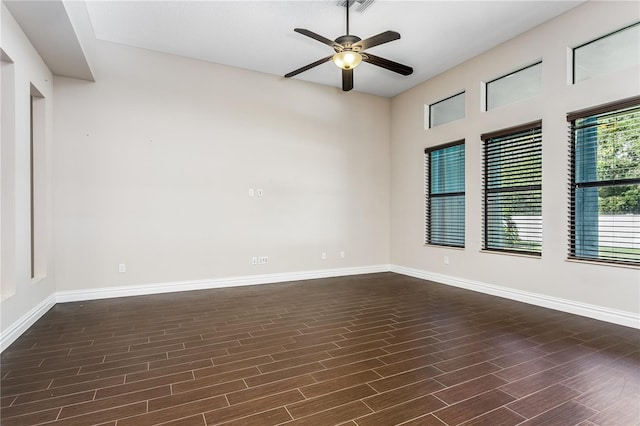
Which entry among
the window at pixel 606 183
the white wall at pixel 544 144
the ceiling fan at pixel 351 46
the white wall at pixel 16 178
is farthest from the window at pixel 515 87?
the white wall at pixel 16 178

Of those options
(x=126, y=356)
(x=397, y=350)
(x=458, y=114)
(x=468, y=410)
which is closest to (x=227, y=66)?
(x=458, y=114)

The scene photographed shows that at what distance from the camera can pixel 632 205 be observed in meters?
3.32

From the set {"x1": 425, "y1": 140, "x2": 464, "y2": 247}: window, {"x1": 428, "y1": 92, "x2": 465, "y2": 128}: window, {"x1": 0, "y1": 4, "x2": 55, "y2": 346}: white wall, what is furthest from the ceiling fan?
{"x1": 0, "y1": 4, "x2": 55, "y2": 346}: white wall

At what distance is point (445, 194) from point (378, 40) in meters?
3.06

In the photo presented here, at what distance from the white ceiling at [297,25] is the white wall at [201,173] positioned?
44 centimetres

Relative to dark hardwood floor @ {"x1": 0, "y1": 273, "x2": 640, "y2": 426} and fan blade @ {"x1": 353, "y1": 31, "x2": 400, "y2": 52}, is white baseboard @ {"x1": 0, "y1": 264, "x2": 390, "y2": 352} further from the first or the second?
fan blade @ {"x1": 353, "y1": 31, "x2": 400, "y2": 52}

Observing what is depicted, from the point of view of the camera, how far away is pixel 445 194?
18.0ft

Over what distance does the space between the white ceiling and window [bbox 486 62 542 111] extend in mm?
492

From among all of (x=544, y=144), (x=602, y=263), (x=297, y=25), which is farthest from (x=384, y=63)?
(x=602, y=263)

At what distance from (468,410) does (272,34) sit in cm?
443

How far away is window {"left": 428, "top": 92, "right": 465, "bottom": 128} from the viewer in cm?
528

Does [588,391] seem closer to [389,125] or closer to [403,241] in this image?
[403,241]

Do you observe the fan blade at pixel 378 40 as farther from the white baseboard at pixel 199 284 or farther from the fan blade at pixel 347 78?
the white baseboard at pixel 199 284

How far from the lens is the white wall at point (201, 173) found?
4.34 metres
